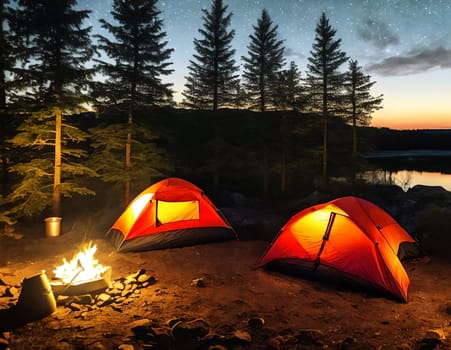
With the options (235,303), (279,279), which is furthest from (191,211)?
(235,303)

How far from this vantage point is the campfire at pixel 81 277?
19.3ft

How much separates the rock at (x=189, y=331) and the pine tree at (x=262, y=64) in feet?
81.7

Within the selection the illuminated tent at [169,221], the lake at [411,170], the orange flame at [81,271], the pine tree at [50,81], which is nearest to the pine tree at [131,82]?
the pine tree at [50,81]

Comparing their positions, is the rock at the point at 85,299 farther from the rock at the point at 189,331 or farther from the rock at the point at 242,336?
the rock at the point at 242,336

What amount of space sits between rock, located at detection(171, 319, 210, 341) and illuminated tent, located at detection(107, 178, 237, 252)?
4.42 metres

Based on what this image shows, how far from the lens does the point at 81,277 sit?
6.28 meters

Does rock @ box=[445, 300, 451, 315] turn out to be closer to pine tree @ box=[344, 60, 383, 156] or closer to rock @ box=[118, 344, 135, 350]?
rock @ box=[118, 344, 135, 350]

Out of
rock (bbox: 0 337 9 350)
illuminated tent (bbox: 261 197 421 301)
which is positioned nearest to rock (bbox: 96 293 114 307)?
rock (bbox: 0 337 9 350)

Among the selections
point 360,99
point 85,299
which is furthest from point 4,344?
point 360,99

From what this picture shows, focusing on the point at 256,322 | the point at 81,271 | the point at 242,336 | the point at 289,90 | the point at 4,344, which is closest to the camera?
the point at 4,344

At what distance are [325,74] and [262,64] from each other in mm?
6891

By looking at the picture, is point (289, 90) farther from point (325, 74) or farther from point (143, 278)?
point (143, 278)

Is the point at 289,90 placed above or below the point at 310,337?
above

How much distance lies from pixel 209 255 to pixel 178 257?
2.70 ft
